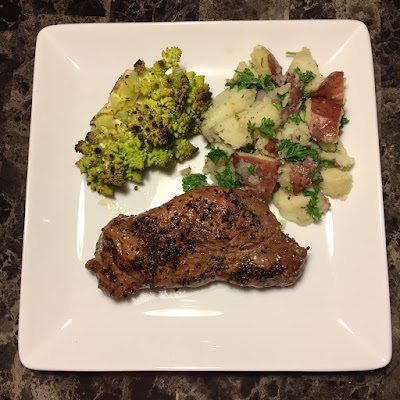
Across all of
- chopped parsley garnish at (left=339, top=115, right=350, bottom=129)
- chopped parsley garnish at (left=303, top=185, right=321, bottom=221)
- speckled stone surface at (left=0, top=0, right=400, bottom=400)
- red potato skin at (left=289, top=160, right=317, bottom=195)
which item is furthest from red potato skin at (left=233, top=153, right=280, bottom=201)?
speckled stone surface at (left=0, top=0, right=400, bottom=400)

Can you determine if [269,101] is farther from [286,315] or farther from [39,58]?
[39,58]

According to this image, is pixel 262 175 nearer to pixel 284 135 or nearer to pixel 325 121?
pixel 284 135

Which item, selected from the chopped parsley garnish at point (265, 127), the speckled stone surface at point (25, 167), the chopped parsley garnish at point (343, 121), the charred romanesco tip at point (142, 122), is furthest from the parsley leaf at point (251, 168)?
the speckled stone surface at point (25, 167)

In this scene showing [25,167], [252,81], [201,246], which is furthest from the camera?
[25,167]

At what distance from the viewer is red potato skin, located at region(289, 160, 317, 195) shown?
9.11 feet

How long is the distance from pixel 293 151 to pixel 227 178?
46 cm

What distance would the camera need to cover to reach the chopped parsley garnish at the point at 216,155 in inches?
114

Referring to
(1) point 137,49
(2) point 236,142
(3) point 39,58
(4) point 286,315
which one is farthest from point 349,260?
(3) point 39,58

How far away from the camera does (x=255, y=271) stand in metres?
2.63

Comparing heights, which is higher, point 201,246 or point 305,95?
point 305,95

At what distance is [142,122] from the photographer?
2.73 metres

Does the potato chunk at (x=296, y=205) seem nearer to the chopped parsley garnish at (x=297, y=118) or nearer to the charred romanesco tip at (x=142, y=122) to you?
the chopped parsley garnish at (x=297, y=118)

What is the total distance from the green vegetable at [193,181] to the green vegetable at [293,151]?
1.79 ft

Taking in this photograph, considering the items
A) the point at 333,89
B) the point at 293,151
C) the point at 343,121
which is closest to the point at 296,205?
the point at 293,151
